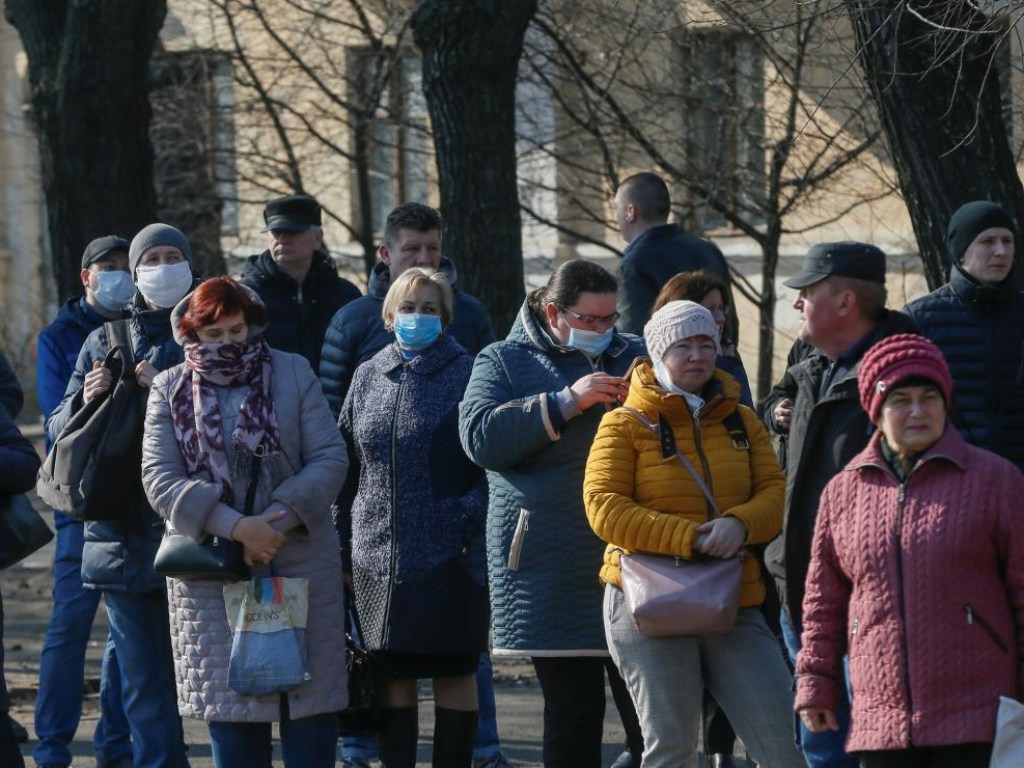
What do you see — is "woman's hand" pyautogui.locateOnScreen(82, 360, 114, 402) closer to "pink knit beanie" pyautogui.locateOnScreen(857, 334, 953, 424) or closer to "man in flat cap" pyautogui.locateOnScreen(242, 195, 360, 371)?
"man in flat cap" pyautogui.locateOnScreen(242, 195, 360, 371)

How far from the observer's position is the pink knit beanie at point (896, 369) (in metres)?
4.77

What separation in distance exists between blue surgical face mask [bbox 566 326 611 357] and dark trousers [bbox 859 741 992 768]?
175 cm

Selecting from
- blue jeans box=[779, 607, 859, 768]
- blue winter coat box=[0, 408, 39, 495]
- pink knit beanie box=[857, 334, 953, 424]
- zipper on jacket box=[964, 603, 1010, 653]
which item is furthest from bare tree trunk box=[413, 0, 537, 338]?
zipper on jacket box=[964, 603, 1010, 653]

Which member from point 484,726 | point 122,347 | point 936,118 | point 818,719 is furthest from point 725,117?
point 818,719

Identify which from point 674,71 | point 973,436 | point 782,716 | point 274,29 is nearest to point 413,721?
point 782,716

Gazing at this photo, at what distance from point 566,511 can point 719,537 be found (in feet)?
2.42

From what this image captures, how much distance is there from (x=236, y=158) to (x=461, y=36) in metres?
6.69

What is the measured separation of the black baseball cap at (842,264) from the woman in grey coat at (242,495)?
1.63m

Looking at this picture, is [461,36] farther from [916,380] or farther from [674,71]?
[916,380]

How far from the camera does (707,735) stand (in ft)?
22.4

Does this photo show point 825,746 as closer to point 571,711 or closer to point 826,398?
point 571,711

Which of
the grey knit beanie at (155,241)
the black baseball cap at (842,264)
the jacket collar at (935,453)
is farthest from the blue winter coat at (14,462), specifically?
the jacket collar at (935,453)

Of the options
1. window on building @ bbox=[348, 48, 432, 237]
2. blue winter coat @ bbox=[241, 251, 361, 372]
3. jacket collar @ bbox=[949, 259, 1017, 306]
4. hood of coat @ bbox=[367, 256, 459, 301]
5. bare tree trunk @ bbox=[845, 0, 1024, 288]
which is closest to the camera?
jacket collar @ bbox=[949, 259, 1017, 306]

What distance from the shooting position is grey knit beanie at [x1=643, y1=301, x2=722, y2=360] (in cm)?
548
